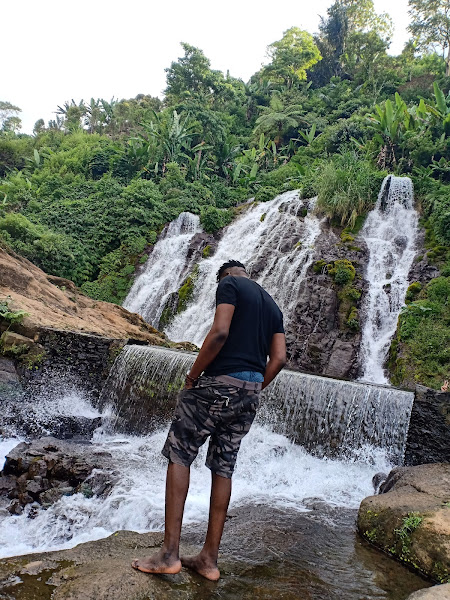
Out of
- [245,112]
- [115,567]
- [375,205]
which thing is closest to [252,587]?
[115,567]

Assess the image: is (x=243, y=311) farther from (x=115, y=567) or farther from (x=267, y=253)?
(x=267, y=253)

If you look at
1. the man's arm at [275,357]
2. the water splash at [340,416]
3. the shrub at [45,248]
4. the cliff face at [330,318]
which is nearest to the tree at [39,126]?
the shrub at [45,248]

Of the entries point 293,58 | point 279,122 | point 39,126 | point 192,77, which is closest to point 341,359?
point 279,122

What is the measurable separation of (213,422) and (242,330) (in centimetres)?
61

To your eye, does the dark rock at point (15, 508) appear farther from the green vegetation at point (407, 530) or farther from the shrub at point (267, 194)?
the shrub at point (267, 194)

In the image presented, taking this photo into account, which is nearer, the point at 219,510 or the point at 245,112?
the point at 219,510

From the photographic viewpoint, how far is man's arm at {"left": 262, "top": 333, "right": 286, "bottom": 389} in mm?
3043

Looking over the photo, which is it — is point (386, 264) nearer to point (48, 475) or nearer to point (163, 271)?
point (163, 271)

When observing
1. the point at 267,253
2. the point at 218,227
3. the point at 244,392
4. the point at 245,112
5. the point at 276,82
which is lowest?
the point at 244,392

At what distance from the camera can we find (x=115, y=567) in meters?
2.56

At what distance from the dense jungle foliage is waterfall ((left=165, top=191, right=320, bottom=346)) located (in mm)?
1103

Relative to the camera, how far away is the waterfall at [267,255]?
535 inches

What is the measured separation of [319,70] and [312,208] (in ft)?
91.8

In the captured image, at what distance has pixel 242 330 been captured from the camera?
2848 mm
